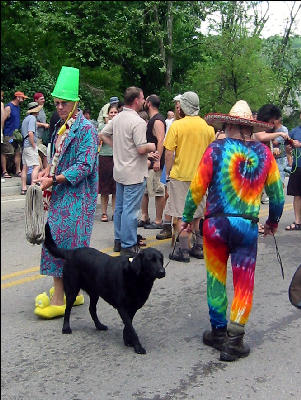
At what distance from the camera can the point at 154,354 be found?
14.2ft

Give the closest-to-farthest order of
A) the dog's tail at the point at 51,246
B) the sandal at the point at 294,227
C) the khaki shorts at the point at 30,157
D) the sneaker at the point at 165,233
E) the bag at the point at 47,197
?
the dog's tail at the point at 51,246
the bag at the point at 47,197
the sneaker at the point at 165,233
the sandal at the point at 294,227
the khaki shorts at the point at 30,157

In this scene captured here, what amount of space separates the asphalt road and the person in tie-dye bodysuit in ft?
1.01

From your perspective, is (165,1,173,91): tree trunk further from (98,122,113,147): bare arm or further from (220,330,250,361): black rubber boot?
(220,330,250,361): black rubber boot

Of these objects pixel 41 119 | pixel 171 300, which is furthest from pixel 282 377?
pixel 41 119

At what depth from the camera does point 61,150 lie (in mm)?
4680

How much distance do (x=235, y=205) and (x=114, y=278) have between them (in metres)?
1.01

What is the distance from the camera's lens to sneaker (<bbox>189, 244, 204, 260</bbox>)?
728 centimetres

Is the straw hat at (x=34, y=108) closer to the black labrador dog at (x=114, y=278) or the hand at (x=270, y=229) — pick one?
the black labrador dog at (x=114, y=278)

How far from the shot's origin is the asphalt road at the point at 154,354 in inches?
147


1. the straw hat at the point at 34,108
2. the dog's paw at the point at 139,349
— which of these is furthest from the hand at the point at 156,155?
the straw hat at the point at 34,108

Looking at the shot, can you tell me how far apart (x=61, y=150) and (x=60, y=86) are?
1.67 feet

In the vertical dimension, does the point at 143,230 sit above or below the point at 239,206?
below

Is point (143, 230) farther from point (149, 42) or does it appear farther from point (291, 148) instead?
point (149, 42)

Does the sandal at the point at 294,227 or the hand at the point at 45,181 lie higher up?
the hand at the point at 45,181
